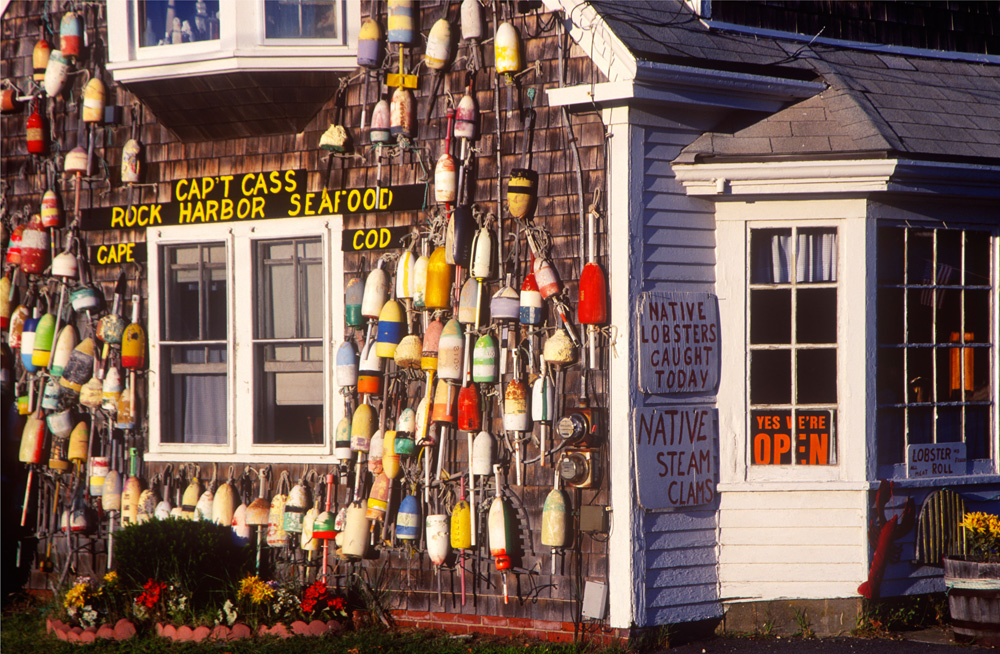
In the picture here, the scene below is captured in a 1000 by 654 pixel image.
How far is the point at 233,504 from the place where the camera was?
908 centimetres

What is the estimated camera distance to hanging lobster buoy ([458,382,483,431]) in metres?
8.05

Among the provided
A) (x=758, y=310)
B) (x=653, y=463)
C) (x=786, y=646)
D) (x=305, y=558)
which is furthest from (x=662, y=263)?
(x=305, y=558)

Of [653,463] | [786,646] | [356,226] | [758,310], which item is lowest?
[786,646]

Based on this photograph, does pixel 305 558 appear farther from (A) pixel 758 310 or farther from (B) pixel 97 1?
(B) pixel 97 1

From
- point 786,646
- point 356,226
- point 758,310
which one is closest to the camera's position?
point 786,646

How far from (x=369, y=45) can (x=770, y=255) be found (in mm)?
3206

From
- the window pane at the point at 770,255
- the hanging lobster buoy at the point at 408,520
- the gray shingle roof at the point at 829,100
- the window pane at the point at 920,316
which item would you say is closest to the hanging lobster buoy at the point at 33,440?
the hanging lobster buoy at the point at 408,520

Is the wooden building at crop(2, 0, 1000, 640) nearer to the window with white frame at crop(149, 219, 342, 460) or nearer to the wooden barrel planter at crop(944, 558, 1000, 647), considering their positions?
the window with white frame at crop(149, 219, 342, 460)

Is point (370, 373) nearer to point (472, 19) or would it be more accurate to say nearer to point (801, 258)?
point (472, 19)

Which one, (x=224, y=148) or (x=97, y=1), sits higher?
(x=97, y=1)

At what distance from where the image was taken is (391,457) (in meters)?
8.41

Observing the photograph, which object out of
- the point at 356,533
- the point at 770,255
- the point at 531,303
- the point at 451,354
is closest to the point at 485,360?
the point at 451,354

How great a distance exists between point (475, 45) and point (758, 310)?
2.66 meters

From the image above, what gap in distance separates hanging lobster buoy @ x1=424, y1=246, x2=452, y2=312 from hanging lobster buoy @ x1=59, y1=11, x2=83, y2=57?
12.6ft
